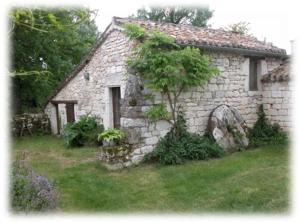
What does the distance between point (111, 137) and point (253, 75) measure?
18.3 ft

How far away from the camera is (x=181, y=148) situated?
8.12m

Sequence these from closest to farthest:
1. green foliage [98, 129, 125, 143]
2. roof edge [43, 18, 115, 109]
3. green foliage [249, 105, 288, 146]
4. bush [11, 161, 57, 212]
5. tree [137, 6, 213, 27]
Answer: bush [11, 161, 57, 212] → green foliage [98, 129, 125, 143] → green foliage [249, 105, 288, 146] → roof edge [43, 18, 115, 109] → tree [137, 6, 213, 27]

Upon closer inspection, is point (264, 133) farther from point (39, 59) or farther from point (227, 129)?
point (39, 59)

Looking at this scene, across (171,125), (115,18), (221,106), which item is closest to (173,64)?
(171,125)

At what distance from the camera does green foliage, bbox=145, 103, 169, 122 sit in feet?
25.9

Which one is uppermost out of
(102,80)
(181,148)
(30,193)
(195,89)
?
(102,80)

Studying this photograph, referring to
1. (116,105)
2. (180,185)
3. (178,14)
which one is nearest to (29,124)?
(116,105)

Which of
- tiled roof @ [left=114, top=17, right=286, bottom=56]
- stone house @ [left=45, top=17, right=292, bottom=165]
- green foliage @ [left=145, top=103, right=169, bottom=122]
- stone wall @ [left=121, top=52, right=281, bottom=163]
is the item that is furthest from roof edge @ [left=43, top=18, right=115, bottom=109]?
green foliage @ [left=145, top=103, right=169, bottom=122]

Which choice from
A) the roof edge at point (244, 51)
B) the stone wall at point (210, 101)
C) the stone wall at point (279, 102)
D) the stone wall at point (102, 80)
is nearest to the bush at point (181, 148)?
the stone wall at point (210, 101)

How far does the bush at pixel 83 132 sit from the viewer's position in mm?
10891

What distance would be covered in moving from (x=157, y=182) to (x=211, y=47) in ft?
14.1

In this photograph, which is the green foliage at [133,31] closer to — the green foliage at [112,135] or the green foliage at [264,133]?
the green foliage at [112,135]

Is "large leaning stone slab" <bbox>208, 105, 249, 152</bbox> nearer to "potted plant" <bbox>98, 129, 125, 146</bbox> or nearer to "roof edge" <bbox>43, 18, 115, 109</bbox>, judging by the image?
"potted plant" <bbox>98, 129, 125, 146</bbox>

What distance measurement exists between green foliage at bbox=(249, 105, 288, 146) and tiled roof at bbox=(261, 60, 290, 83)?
3.06 ft
